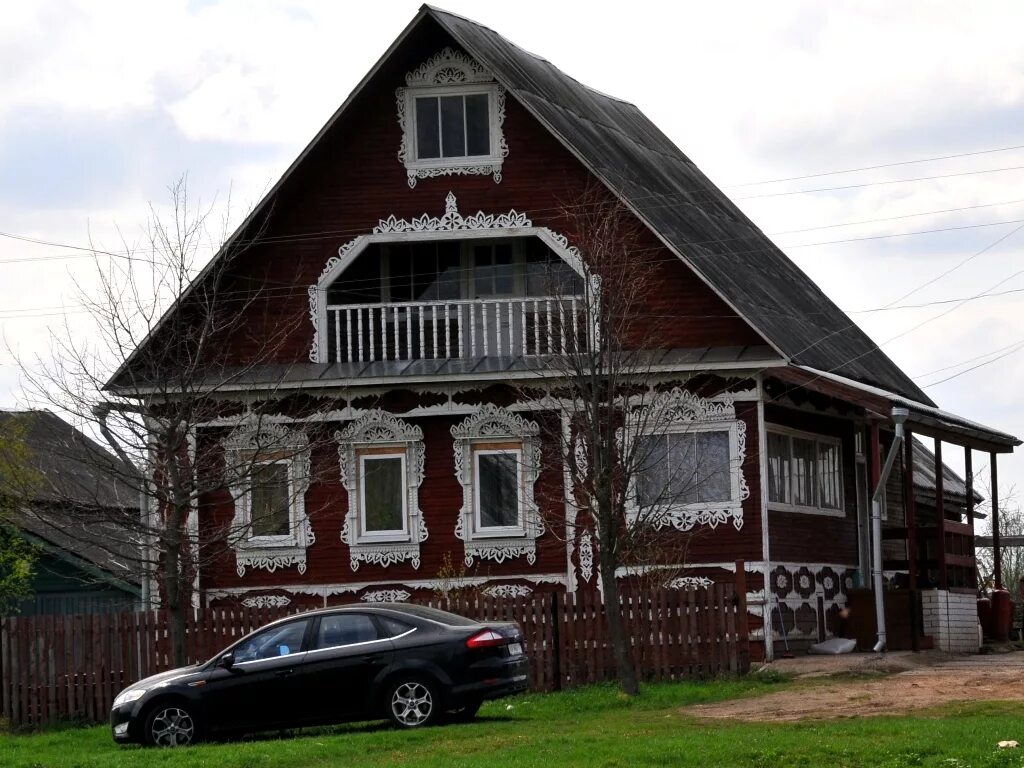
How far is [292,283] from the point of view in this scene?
27734 mm

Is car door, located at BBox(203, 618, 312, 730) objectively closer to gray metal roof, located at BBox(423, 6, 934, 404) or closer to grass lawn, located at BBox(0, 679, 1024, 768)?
grass lawn, located at BBox(0, 679, 1024, 768)

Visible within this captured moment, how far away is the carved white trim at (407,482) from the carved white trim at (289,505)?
1.89 ft

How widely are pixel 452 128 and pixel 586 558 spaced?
651 centimetres

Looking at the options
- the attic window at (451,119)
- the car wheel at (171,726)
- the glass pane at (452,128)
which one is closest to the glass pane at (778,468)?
the attic window at (451,119)

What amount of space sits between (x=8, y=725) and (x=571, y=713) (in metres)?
7.83

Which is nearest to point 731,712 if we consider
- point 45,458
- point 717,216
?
point 717,216

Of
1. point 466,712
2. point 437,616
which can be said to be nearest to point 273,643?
point 437,616

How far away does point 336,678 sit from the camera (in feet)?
63.5

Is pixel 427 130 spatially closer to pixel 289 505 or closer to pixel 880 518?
pixel 289 505

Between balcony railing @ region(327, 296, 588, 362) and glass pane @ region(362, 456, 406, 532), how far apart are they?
1.53m

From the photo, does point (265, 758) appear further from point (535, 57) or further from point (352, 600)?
point (535, 57)

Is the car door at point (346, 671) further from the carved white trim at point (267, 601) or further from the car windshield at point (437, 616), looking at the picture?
the carved white trim at point (267, 601)

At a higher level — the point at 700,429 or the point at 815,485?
the point at 700,429

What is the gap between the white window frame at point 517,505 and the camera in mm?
26812
